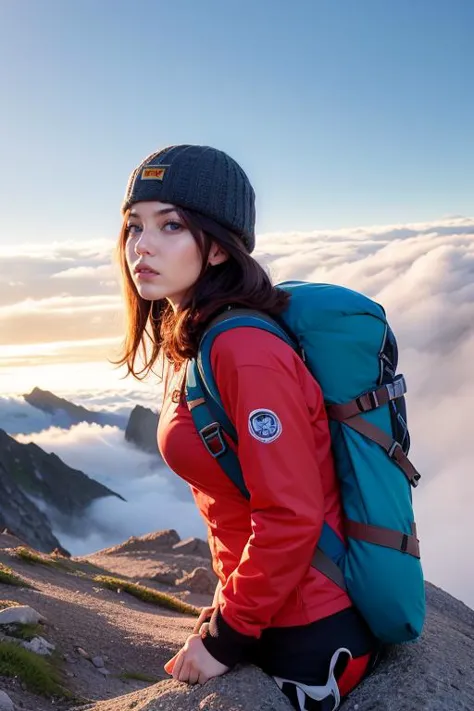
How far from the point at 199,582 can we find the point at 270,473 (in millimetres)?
26544

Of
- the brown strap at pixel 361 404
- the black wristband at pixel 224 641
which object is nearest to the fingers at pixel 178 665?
the black wristband at pixel 224 641

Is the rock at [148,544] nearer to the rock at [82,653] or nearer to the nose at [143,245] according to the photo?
the rock at [82,653]

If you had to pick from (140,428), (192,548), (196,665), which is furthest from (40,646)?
(140,428)

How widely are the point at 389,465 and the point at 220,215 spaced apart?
1.77 meters

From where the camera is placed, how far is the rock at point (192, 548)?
4061 cm

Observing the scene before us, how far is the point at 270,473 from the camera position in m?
3.82

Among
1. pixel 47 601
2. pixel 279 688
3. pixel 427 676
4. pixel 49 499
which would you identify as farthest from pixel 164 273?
pixel 49 499

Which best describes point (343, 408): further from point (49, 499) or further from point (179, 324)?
point (49, 499)

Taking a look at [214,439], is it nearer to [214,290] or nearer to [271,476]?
[271,476]

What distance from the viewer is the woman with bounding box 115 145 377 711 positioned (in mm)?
3844

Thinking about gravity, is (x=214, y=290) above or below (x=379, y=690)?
above

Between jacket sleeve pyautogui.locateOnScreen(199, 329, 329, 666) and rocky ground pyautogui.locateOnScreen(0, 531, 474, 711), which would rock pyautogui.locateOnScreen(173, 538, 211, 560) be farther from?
jacket sleeve pyautogui.locateOnScreen(199, 329, 329, 666)

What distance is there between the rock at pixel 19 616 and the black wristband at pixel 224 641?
5821 mm

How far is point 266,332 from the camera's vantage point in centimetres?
401
